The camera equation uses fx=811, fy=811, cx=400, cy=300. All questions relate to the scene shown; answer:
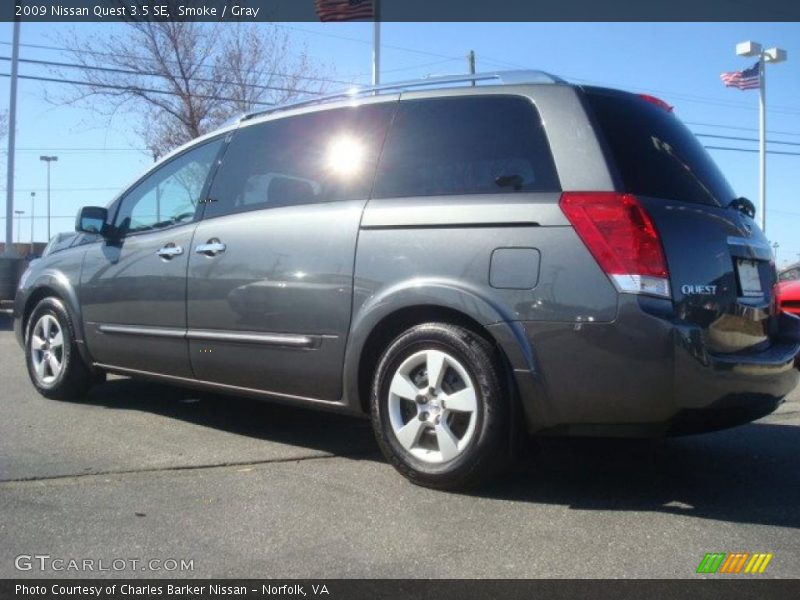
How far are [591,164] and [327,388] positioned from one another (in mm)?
1752

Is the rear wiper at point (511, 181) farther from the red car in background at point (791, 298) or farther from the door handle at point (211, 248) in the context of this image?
the red car in background at point (791, 298)

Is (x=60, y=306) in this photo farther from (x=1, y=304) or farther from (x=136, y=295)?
(x=1, y=304)

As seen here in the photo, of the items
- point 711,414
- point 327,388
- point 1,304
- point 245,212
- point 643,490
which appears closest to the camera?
point 711,414

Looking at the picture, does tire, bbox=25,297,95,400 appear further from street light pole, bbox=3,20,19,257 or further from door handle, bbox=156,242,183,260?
street light pole, bbox=3,20,19,257

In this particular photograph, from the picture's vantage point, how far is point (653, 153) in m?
3.82

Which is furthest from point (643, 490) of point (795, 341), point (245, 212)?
point (245, 212)

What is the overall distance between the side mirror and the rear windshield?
139 inches

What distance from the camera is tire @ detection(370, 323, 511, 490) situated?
362cm

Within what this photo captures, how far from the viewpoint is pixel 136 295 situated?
526cm

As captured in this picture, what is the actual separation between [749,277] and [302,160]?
245cm

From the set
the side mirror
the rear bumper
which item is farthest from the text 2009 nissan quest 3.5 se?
the side mirror

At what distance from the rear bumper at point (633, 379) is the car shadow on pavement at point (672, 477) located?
1.30 feet
